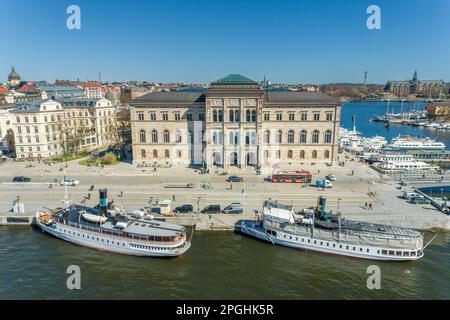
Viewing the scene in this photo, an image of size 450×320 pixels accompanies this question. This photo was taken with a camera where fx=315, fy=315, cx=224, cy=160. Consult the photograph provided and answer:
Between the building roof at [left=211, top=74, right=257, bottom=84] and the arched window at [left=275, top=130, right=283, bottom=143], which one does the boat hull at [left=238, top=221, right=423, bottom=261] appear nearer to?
the arched window at [left=275, top=130, right=283, bottom=143]

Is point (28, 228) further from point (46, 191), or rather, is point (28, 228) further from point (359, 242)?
point (359, 242)

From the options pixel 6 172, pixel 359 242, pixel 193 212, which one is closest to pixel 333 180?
pixel 359 242

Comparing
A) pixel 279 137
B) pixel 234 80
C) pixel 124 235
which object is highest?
pixel 234 80

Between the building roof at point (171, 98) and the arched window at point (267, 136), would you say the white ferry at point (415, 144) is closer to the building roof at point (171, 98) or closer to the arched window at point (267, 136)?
the arched window at point (267, 136)

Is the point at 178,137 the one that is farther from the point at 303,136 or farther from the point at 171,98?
the point at 303,136

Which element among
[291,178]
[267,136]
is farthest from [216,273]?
[267,136]
